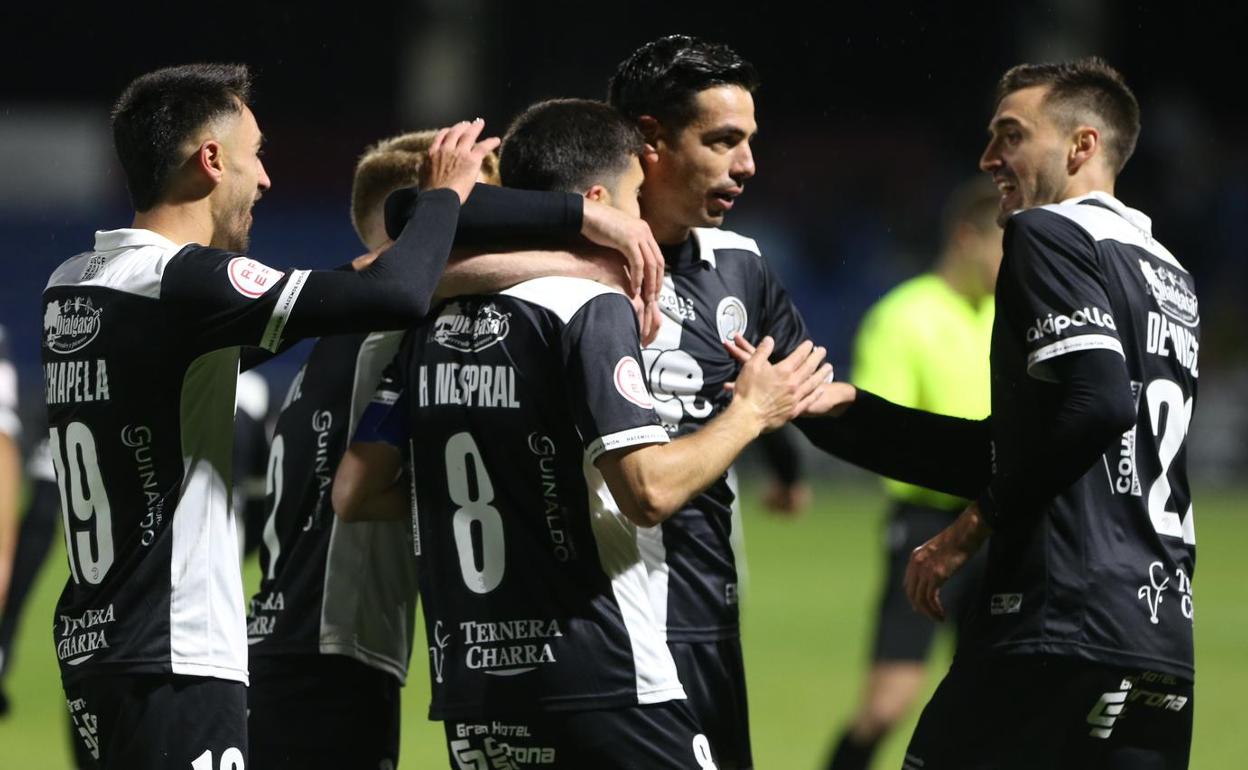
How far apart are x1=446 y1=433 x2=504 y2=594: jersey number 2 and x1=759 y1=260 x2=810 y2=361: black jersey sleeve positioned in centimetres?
135

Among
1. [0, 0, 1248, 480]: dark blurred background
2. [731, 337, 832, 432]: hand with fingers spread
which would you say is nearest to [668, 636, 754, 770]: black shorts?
[731, 337, 832, 432]: hand with fingers spread

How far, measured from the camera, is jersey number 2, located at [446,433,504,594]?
13.1 feet

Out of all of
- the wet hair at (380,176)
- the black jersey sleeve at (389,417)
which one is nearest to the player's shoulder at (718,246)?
the wet hair at (380,176)

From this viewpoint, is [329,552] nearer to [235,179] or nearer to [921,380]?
[235,179]

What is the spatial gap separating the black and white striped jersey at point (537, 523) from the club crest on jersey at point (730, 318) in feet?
2.98

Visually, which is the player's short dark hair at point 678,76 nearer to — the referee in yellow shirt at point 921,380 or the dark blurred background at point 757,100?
the referee in yellow shirt at point 921,380

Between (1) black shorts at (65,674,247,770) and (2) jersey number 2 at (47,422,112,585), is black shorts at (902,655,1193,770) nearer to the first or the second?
(1) black shorts at (65,674,247,770)

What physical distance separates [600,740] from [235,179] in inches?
62.3

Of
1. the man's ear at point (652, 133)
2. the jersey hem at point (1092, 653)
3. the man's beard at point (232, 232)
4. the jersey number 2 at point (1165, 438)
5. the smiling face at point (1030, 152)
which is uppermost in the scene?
the man's ear at point (652, 133)

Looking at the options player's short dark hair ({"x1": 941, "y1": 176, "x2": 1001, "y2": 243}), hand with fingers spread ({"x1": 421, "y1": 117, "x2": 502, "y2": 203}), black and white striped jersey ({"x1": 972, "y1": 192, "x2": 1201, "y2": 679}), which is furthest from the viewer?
player's short dark hair ({"x1": 941, "y1": 176, "x2": 1001, "y2": 243})

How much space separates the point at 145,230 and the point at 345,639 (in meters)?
1.37

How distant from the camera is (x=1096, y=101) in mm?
4598

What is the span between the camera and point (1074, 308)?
13.7 ft

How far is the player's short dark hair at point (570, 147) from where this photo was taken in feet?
14.1
